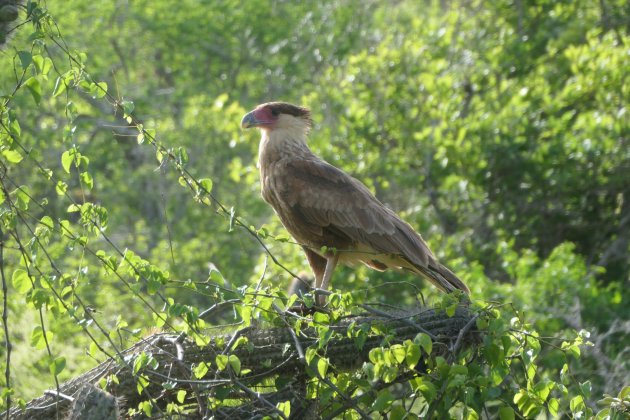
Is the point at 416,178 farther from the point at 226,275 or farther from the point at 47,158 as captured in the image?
the point at 47,158

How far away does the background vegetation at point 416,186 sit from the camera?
4.58 metres

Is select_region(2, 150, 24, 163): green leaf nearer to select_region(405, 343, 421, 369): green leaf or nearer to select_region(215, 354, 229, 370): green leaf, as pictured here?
select_region(215, 354, 229, 370): green leaf

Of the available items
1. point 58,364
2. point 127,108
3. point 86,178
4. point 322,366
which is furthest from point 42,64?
point 322,366

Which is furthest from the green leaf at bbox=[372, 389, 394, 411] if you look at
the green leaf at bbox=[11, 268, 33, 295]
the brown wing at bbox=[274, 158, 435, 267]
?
the brown wing at bbox=[274, 158, 435, 267]

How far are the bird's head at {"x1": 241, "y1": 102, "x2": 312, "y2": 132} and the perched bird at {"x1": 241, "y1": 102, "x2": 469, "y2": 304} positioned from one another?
33 cm

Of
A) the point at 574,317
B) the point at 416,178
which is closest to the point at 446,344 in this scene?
the point at 574,317

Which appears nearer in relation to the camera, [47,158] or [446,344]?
[446,344]

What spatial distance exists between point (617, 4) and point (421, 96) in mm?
3164

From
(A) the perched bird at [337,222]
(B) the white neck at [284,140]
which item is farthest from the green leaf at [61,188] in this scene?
(B) the white neck at [284,140]

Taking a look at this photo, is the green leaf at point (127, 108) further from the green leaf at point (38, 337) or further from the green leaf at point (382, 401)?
the green leaf at point (382, 401)

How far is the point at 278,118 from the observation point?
7.69 meters

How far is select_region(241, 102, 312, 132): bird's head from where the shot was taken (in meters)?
7.65

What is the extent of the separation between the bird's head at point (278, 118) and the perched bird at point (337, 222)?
335mm

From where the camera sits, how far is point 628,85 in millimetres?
10688
